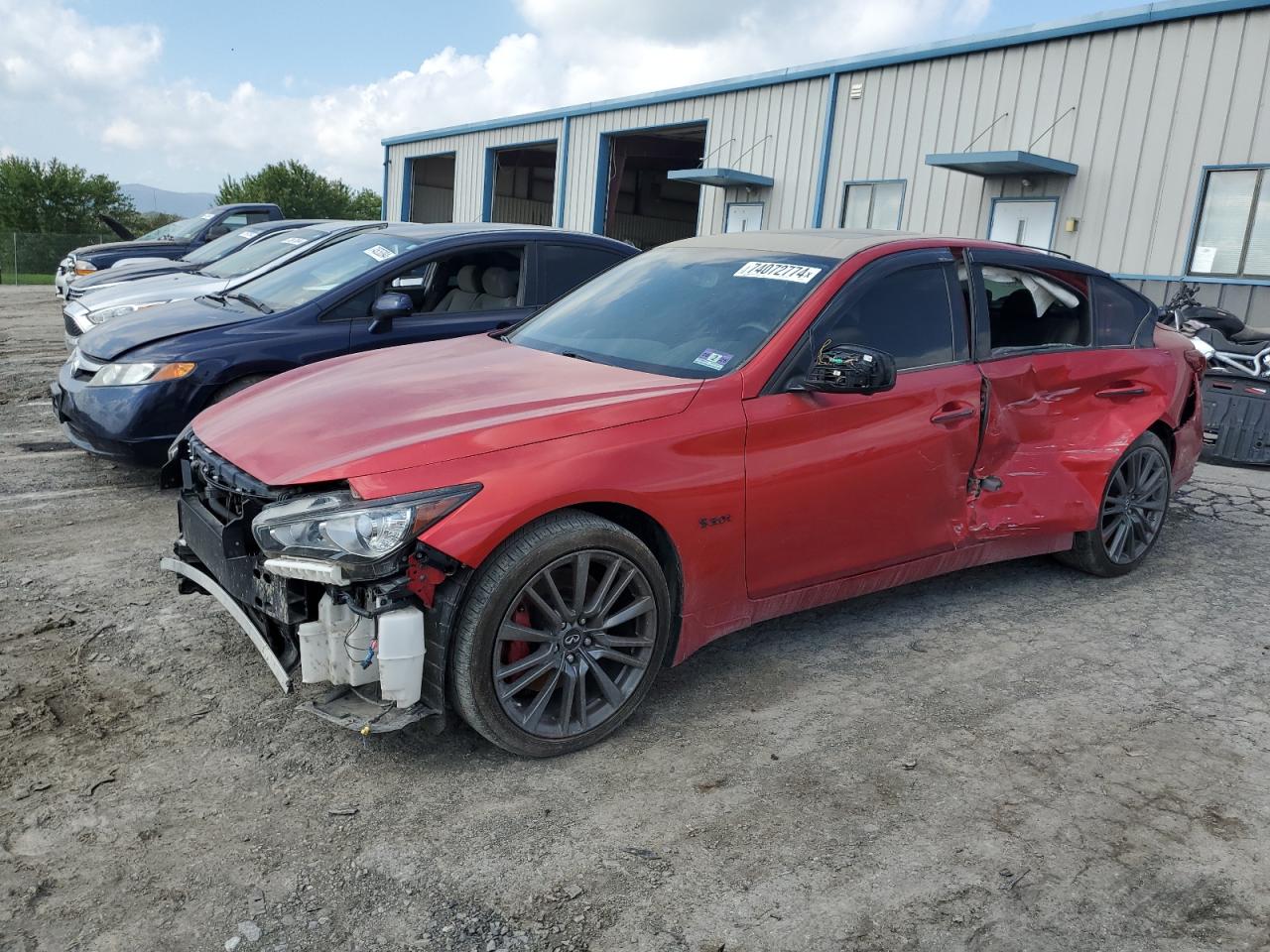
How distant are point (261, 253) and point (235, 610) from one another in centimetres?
699

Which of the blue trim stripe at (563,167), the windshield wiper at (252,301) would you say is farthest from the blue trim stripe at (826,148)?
the windshield wiper at (252,301)

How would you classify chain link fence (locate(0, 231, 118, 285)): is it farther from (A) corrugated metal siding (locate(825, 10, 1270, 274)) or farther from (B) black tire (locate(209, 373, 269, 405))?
(B) black tire (locate(209, 373, 269, 405))

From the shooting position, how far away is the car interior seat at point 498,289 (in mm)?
6281

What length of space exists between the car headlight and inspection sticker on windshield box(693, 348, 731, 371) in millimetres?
1071

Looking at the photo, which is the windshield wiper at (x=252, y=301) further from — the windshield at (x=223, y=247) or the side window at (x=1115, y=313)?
the windshield at (x=223, y=247)

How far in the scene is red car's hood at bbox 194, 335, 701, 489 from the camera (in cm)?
285

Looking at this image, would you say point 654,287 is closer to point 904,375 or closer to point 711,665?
point 904,375

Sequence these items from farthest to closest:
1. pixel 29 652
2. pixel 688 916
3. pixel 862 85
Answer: pixel 862 85
pixel 29 652
pixel 688 916

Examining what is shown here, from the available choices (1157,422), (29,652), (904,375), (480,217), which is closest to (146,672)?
(29,652)

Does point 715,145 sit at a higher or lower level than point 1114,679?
higher

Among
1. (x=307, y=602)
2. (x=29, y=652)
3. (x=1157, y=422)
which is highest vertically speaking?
(x=1157, y=422)

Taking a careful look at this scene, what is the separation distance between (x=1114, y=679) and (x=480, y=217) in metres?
24.9

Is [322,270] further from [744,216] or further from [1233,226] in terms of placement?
[744,216]

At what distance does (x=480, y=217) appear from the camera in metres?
26.6
